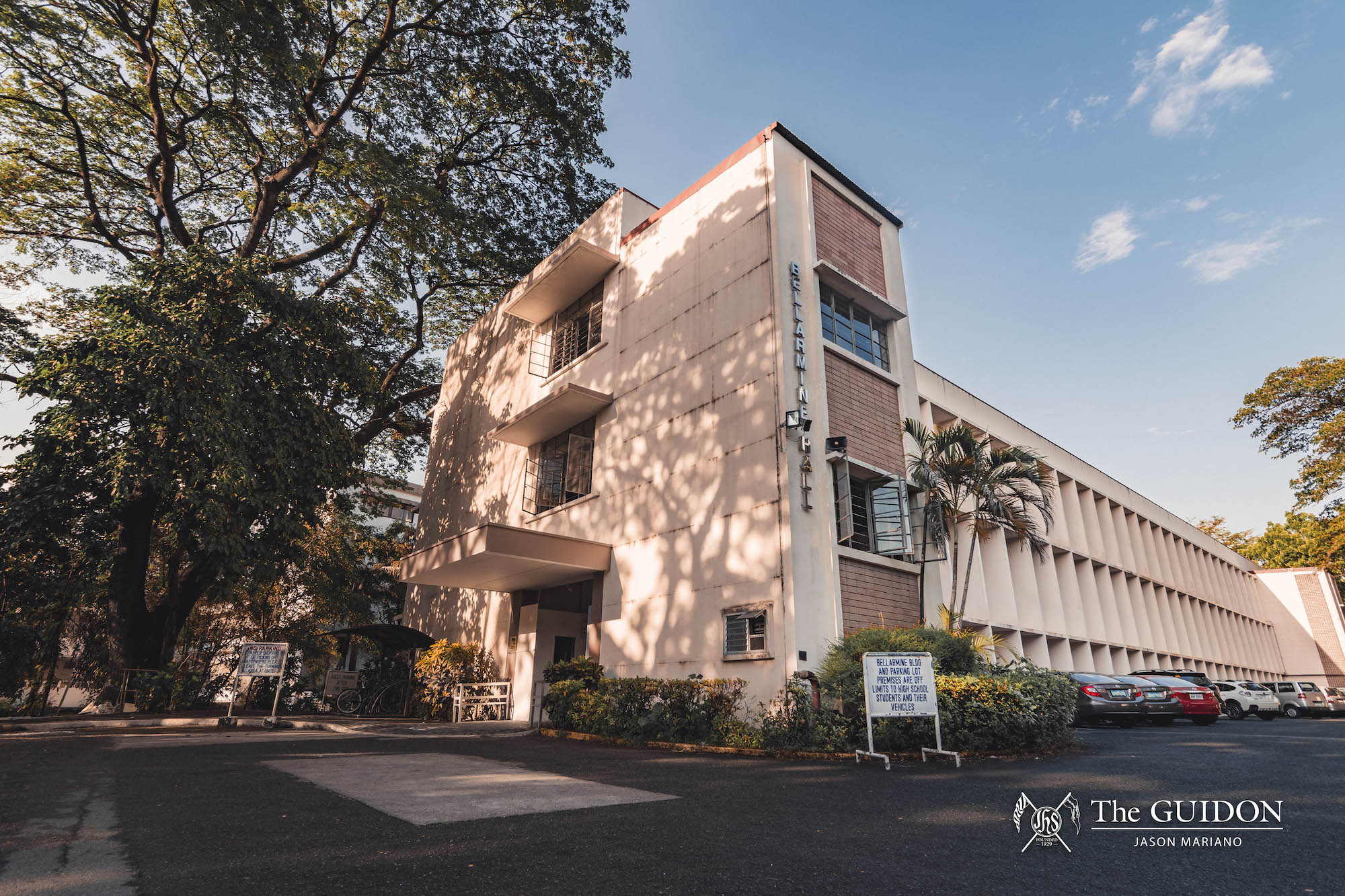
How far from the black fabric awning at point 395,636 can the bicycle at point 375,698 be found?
1.15 m

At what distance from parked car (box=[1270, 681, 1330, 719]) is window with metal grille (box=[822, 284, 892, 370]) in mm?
24748

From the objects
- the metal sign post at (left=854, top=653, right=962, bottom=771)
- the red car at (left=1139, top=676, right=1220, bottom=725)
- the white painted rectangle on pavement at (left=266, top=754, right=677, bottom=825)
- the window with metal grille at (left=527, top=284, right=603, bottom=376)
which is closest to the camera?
the white painted rectangle on pavement at (left=266, top=754, right=677, bottom=825)

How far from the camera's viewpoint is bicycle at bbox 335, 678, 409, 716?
787 inches

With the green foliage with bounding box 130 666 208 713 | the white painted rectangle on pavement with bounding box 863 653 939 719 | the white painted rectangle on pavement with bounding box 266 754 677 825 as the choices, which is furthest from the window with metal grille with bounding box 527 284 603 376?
the green foliage with bounding box 130 666 208 713

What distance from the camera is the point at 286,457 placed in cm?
1719

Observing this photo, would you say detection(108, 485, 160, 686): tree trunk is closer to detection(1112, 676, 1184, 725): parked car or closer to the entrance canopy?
the entrance canopy

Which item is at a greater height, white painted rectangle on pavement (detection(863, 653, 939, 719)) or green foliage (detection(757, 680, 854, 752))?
white painted rectangle on pavement (detection(863, 653, 939, 719))

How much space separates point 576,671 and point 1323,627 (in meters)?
51.4

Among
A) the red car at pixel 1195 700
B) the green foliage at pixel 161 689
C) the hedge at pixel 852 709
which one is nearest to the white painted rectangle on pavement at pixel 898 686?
the hedge at pixel 852 709

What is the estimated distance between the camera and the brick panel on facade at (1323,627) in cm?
4006

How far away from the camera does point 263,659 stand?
14.5 meters

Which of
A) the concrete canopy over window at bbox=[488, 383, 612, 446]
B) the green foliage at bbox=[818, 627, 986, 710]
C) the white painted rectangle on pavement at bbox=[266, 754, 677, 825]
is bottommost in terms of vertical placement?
the white painted rectangle on pavement at bbox=[266, 754, 677, 825]

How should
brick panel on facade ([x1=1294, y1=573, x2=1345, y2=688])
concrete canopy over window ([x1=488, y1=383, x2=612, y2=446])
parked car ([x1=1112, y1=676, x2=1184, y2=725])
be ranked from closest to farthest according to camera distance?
parked car ([x1=1112, y1=676, x2=1184, y2=725]) → concrete canopy over window ([x1=488, y1=383, x2=612, y2=446]) → brick panel on facade ([x1=1294, y1=573, x2=1345, y2=688])

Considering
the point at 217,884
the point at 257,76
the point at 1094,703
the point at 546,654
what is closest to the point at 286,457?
the point at 546,654
